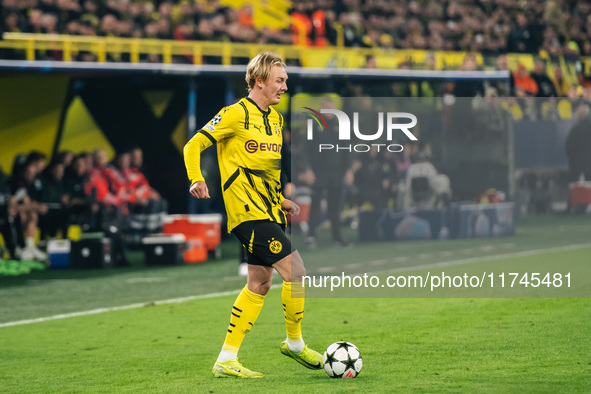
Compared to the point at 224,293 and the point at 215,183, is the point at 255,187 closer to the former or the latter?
the point at 224,293

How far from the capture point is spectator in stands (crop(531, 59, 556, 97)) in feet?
67.9

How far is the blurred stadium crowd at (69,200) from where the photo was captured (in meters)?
14.0

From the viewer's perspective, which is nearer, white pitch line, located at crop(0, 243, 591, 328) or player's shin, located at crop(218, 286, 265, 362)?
player's shin, located at crop(218, 286, 265, 362)

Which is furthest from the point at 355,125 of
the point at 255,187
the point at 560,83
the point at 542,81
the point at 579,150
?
the point at 560,83

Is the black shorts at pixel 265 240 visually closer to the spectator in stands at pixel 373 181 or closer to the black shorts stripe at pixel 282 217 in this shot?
the black shorts stripe at pixel 282 217

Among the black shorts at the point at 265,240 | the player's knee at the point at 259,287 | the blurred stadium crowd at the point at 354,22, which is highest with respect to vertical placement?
the blurred stadium crowd at the point at 354,22

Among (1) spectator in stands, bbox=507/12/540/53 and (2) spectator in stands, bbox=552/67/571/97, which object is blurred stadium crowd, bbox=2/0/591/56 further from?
(2) spectator in stands, bbox=552/67/571/97

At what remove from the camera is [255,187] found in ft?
17.6

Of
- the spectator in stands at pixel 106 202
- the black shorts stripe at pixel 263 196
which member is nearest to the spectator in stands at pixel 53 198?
the spectator in stands at pixel 106 202

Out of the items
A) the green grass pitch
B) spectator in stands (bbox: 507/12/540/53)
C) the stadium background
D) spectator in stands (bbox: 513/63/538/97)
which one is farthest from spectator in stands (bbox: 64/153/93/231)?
spectator in stands (bbox: 507/12/540/53)

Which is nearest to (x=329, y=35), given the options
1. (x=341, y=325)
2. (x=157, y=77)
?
(x=157, y=77)

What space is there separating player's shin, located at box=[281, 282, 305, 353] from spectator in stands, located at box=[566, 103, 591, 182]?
5396 millimetres

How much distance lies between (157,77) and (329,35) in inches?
259

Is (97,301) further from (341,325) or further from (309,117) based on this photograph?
(309,117)
